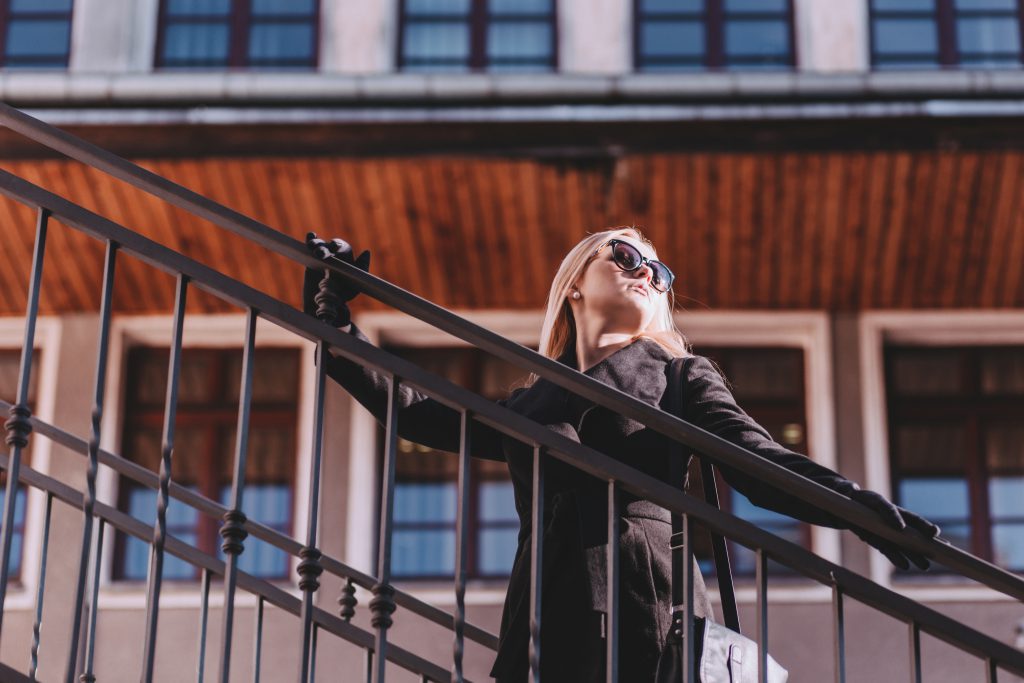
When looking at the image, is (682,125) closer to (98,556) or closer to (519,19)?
(519,19)

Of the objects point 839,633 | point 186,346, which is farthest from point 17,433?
point 186,346

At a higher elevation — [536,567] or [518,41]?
Result: [518,41]

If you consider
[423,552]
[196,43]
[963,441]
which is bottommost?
[423,552]

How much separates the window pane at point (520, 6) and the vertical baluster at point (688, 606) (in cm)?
892

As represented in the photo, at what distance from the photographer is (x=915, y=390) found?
12031 millimetres

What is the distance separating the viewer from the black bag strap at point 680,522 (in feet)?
11.9

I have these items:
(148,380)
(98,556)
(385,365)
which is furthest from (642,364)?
(148,380)

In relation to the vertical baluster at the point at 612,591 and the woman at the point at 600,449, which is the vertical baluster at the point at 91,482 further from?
the vertical baluster at the point at 612,591

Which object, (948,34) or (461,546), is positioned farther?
(948,34)

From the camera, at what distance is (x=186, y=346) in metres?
12.2

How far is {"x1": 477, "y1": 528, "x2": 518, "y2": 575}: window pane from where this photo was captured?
11487 millimetres

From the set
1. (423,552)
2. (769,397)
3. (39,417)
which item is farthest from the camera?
(769,397)

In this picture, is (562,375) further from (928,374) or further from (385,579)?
(928,374)

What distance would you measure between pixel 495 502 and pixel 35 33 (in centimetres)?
466
